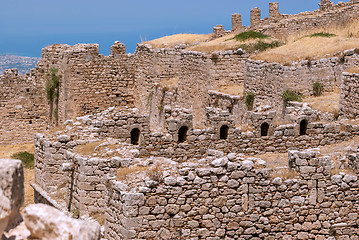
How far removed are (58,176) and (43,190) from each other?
0.53 metres

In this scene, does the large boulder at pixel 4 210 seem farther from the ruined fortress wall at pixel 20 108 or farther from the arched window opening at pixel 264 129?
the ruined fortress wall at pixel 20 108

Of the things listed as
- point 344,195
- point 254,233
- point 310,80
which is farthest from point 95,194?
point 310,80

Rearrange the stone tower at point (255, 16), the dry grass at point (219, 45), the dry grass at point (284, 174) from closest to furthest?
the dry grass at point (284, 174) < the dry grass at point (219, 45) < the stone tower at point (255, 16)

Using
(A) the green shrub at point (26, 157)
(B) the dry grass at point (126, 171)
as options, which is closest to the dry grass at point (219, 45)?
(A) the green shrub at point (26, 157)

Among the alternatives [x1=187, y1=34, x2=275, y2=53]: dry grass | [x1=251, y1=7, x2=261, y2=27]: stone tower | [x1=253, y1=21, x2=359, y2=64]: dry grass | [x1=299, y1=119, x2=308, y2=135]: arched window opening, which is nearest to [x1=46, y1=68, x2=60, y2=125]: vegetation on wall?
[x1=187, y1=34, x2=275, y2=53]: dry grass

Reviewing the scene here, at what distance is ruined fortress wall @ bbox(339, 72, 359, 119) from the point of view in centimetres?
2166

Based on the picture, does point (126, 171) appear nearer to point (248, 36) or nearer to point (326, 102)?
point (326, 102)

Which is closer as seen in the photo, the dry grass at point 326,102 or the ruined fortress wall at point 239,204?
the ruined fortress wall at point 239,204

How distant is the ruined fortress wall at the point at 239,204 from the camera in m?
12.6

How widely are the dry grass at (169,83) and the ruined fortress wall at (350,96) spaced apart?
10.9m

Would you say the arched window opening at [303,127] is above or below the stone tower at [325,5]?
below

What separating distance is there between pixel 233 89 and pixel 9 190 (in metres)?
23.6

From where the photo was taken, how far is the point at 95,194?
15000 mm

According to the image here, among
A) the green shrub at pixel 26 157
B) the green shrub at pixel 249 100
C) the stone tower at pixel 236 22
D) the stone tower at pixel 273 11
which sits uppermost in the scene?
the stone tower at pixel 273 11
